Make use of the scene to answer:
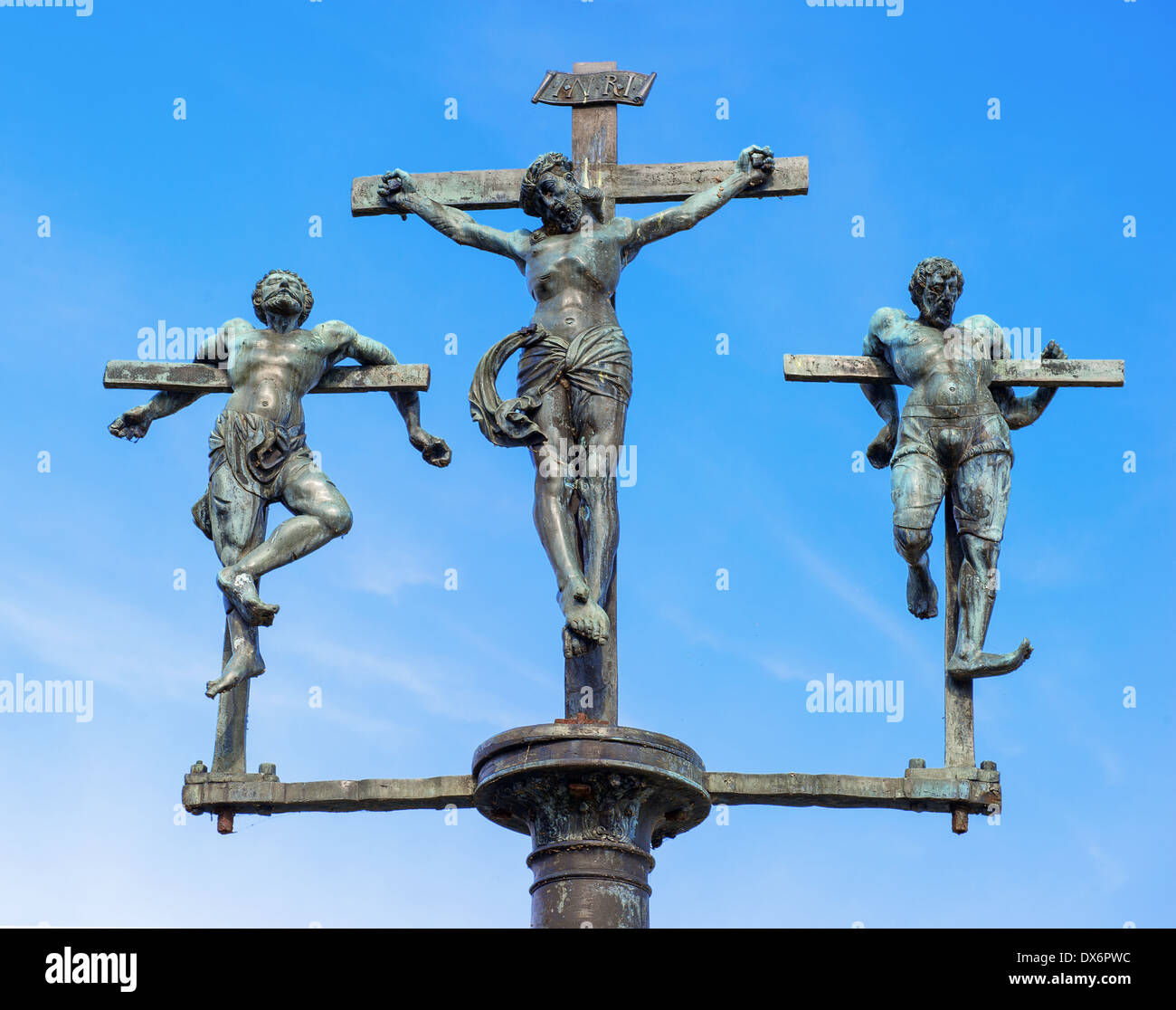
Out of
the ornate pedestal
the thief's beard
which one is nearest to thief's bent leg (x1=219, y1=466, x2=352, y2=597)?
the thief's beard

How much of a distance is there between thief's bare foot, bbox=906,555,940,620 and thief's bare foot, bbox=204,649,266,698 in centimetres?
438

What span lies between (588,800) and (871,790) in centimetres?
199

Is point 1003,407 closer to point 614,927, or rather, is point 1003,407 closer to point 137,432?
point 614,927

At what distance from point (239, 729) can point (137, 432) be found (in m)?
2.32

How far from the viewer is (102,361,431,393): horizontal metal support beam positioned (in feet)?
57.4

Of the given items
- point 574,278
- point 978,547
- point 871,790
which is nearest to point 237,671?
point 574,278

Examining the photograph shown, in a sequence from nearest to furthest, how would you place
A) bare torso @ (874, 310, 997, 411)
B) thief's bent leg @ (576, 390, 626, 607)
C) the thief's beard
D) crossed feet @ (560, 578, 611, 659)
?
crossed feet @ (560, 578, 611, 659) → thief's bent leg @ (576, 390, 626, 607) → bare torso @ (874, 310, 997, 411) → the thief's beard

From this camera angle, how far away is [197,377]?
17547 mm

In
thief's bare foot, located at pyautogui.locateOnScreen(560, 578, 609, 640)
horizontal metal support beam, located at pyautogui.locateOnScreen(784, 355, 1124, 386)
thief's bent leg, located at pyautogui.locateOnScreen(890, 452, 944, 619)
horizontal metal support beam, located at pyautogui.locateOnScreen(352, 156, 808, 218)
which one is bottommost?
thief's bare foot, located at pyautogui.locateOnScreen(560, 578, 609, 640)

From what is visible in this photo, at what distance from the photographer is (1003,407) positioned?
17.4m

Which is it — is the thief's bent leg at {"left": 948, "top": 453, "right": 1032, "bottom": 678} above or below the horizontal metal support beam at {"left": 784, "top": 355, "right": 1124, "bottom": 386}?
below

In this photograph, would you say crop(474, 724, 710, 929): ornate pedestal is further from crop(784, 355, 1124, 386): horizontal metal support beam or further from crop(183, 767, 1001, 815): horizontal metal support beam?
crop(784, 355, 1124, 386): horizontal metal support beam

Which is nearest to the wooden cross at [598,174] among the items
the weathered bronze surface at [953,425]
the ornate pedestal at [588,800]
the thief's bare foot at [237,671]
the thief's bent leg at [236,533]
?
the weathered bronze surface at [953,425]

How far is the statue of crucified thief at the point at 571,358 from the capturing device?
16453 millimetres
